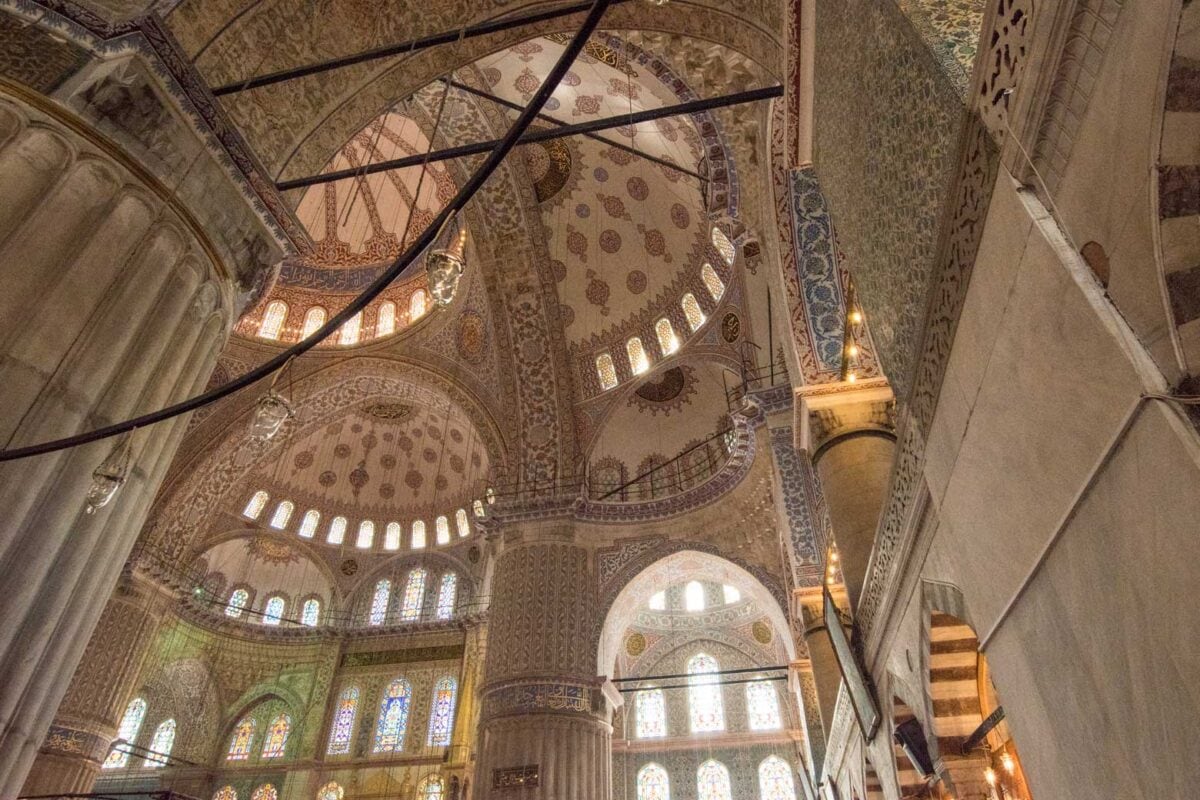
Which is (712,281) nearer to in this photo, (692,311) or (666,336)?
(692,311)

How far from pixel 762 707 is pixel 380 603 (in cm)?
947

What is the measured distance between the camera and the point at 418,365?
46.6ft

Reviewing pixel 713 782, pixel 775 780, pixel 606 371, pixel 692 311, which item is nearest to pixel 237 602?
pixel 606 371

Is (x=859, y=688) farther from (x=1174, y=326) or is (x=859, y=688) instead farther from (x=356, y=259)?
(x=356, y=259)

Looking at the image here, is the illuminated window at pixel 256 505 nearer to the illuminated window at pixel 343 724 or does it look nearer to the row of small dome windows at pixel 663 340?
the illuminated window at pixel 343 724

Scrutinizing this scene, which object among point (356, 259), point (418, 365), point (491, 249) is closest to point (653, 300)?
point (491, 249)

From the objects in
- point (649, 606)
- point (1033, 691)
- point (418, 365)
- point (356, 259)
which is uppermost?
point (356, 259)

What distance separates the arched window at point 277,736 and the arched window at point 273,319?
8861 millimetres

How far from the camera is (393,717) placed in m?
16.0

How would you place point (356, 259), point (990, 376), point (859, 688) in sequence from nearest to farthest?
point (990, 376) → point (859, 688) → point (356, 259)

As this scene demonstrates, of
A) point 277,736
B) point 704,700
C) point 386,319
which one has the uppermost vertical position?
point 386,319

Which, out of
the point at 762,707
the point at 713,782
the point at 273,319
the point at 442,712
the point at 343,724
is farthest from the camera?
the point at 343,724

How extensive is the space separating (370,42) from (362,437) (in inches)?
507

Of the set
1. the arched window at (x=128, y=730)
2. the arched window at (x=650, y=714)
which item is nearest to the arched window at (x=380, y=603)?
the arched window at (x=128, y=730)
